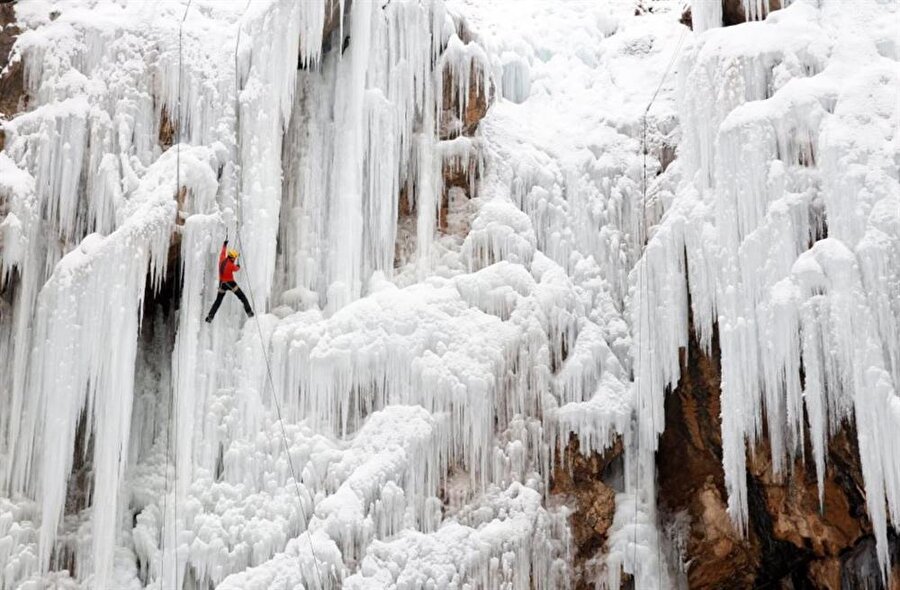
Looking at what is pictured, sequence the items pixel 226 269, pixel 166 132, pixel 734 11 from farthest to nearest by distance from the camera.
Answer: pixel 734 11, pixel 166 132, pixel 226 269

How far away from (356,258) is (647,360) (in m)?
3.23

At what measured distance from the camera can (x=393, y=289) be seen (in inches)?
413

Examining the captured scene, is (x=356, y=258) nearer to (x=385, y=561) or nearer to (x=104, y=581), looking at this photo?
(x=385, y=561)

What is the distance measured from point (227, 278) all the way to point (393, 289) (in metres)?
1.73

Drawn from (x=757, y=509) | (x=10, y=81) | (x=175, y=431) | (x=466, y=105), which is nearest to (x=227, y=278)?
(x=175, y=431)

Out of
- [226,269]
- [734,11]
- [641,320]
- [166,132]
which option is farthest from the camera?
[734,11]

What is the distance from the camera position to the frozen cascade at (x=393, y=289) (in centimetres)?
930

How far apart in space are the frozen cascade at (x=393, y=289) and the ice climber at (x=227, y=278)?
8.4 inches

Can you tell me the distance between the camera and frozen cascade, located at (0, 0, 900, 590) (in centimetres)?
930

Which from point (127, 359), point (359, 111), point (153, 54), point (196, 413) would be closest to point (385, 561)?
point (196, 413)

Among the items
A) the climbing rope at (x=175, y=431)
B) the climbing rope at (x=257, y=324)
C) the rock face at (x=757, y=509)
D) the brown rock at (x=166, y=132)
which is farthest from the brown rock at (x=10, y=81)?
the rock face at (x=757, y=509)

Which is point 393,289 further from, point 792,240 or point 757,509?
point 757,509

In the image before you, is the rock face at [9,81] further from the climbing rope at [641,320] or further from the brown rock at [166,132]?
the climbing rope at [641,320]

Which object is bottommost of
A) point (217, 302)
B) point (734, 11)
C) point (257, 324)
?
point (257, 324)
